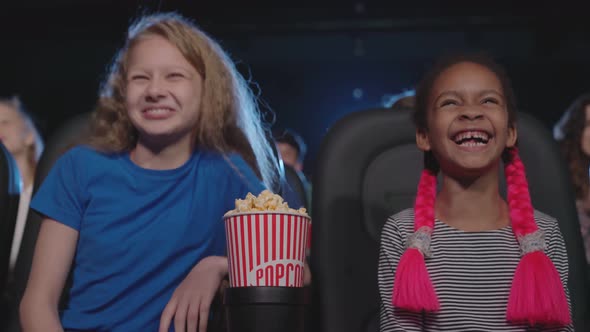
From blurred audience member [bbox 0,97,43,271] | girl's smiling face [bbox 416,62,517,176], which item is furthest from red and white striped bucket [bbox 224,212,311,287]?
blurred audience member [bbox 0,97,43,271]

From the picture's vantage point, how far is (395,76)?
25.7 feet

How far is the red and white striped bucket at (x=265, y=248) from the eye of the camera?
3.53ft

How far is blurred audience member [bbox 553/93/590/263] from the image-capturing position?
2.19 m

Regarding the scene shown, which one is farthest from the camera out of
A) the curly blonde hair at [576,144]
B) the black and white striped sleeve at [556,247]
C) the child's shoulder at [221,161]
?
the curly blonde hair at [576,144]

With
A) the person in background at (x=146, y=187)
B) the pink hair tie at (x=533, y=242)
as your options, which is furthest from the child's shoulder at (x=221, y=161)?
the pink hair tie at (x=533, y=242)

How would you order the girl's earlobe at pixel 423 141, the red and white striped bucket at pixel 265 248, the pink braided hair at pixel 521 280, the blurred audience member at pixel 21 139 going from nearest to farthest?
the red and white striped bucket at pixel 265 248 < the pink braided hair at pixel 521 280 < the girl's earlobe at pixel 423 141 < the blurred audience member at pixel 21 139

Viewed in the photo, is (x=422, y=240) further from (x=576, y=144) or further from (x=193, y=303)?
(x=576, y=144)

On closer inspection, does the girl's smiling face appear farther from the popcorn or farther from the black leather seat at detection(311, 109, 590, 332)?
the popcorn

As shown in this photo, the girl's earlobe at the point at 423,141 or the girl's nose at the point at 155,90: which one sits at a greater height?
the girl's nose at the point at 155,90

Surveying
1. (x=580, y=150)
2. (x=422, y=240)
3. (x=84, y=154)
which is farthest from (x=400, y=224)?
(x=580, y=150)

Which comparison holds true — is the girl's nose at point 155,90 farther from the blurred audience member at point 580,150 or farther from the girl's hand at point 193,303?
the blurred audience member at point 580,150

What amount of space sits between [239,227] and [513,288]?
1.64 ft

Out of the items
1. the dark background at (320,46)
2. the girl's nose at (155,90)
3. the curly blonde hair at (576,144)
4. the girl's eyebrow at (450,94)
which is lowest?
the girl's eyebrow at (450,94)

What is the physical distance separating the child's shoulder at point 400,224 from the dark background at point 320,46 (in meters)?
5.55
